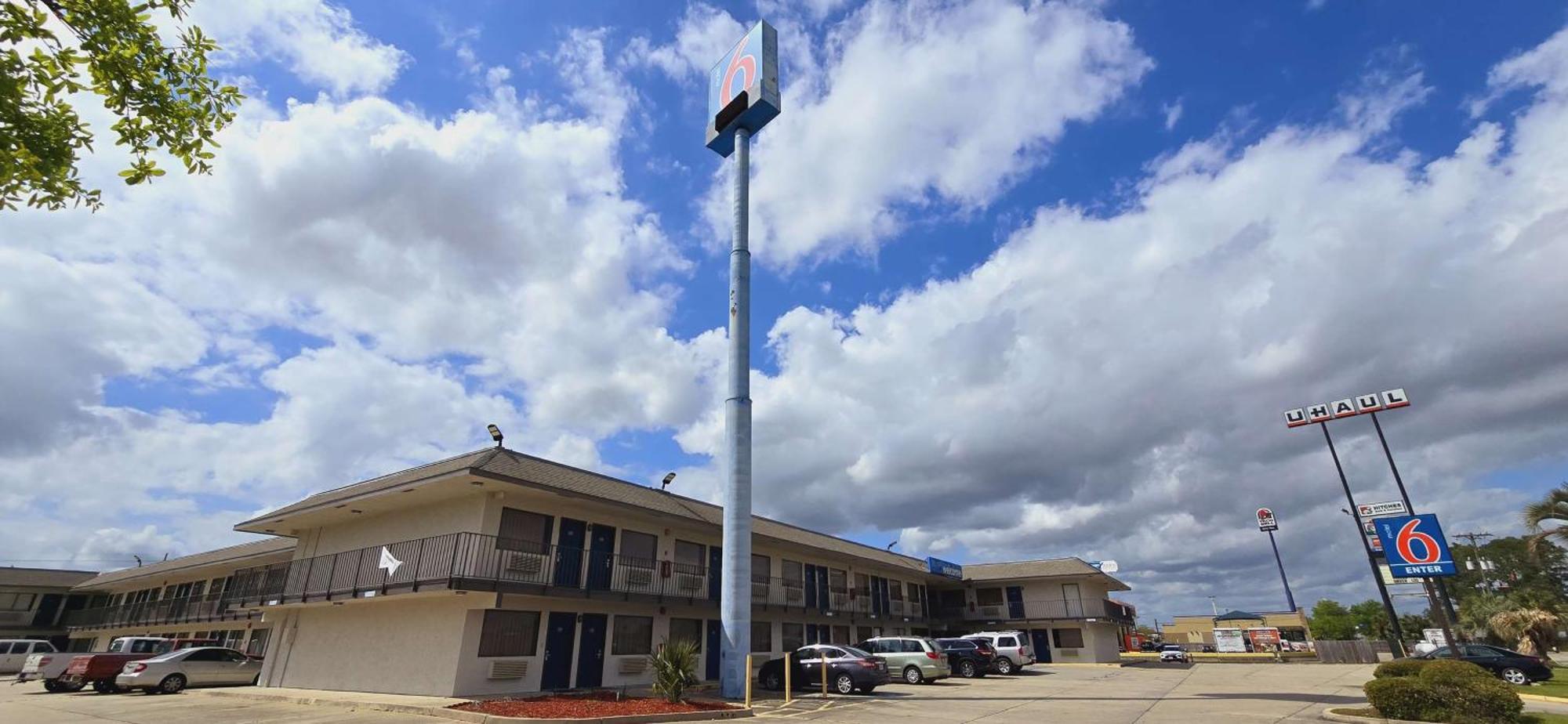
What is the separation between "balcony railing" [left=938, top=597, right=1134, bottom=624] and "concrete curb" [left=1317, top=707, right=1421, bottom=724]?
28.3m

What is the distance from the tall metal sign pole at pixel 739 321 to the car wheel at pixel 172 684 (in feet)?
55.7

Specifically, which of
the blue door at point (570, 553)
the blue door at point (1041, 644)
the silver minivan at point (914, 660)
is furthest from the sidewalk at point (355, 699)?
the blue door at point (1041, 644)

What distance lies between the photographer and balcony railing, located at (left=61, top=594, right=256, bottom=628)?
101ft

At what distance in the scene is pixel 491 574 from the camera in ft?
59.5

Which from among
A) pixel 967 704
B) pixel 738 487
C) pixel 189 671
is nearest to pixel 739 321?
pixel 738 487

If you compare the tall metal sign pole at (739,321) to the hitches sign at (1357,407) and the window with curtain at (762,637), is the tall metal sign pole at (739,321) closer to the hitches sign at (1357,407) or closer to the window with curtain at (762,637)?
the window with curtain at (762,637)

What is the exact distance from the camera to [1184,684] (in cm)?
2358

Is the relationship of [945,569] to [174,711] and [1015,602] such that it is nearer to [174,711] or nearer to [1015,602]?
[1015,602]

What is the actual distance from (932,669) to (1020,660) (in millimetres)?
8304

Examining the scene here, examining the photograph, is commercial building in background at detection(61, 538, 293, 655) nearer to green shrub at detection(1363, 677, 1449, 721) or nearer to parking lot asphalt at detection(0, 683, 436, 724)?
parking lot asphalt at detection(0, 683, 436, 724)

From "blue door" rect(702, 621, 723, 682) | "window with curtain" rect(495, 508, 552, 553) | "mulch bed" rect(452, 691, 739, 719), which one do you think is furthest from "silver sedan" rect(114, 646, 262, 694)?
"blue door" rect(702, 621, 723, 682)

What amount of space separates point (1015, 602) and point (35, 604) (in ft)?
193

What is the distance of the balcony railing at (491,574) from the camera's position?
18.0 m

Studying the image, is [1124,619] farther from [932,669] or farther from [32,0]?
[32,0]
